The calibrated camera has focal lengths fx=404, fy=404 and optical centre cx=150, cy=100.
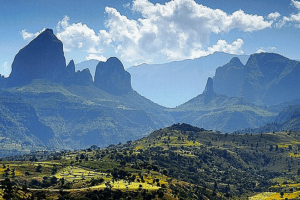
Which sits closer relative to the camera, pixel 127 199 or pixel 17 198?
pixel 17 198

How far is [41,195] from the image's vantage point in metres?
190

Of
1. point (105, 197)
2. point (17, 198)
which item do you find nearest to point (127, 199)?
point (105, 197)

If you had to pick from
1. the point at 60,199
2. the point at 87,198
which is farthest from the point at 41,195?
the point at 87,198

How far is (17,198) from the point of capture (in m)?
169

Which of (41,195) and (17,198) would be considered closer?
(17,198)

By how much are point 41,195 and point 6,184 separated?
16.9 m

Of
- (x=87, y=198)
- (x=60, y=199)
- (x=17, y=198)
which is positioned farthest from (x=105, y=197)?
(x=17, y=198)

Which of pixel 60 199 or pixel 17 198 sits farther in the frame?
pixel 60 199

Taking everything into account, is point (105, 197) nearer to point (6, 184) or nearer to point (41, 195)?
point (41, 195)

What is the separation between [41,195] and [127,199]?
→ 133 ft

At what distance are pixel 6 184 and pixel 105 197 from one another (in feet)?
153

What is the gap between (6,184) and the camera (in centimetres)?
18812

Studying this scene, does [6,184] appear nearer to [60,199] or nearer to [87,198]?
[60,199]

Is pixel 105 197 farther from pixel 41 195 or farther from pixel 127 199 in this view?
pixel 41 195
